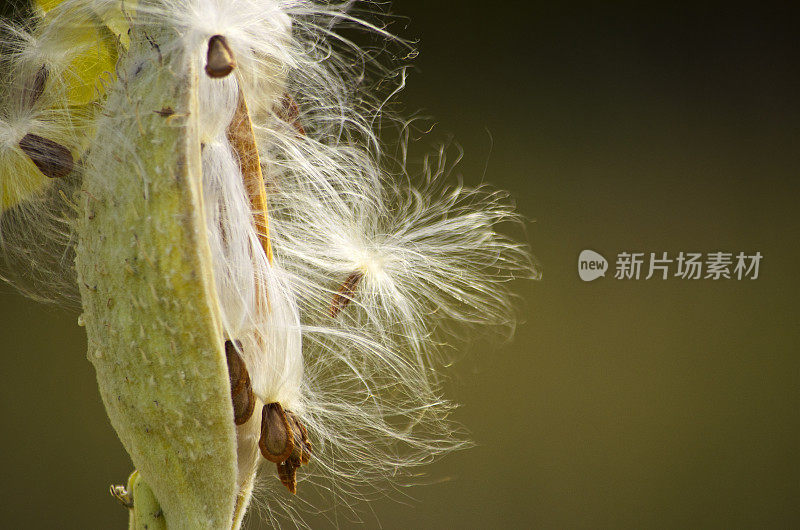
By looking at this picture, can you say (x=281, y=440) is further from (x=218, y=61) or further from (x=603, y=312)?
(x=603, y=312)

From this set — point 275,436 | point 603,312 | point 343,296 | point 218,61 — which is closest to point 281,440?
point 275,436

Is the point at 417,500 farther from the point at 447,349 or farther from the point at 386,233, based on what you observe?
the point at 386,233

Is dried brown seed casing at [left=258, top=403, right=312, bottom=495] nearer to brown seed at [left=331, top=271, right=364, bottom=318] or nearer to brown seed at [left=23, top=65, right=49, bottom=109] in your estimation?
brown seed at [left=331, top=271, right=364, bottom=318]

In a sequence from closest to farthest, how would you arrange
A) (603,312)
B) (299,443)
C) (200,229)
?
(200,229) → (299,443) → (603,312)

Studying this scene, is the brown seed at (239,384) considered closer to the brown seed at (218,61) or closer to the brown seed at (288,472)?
the brown seed at (288,472)

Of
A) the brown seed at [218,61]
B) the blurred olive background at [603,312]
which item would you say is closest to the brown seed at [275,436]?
the brown seed at [218,61]

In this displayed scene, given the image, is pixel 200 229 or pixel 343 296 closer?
pixel 200 229

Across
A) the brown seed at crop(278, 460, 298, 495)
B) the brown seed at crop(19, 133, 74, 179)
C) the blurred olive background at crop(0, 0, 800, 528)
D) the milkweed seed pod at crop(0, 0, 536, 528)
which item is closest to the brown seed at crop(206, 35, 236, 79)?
the milkweed seed pod at crop(0, 0, 536, 528)
